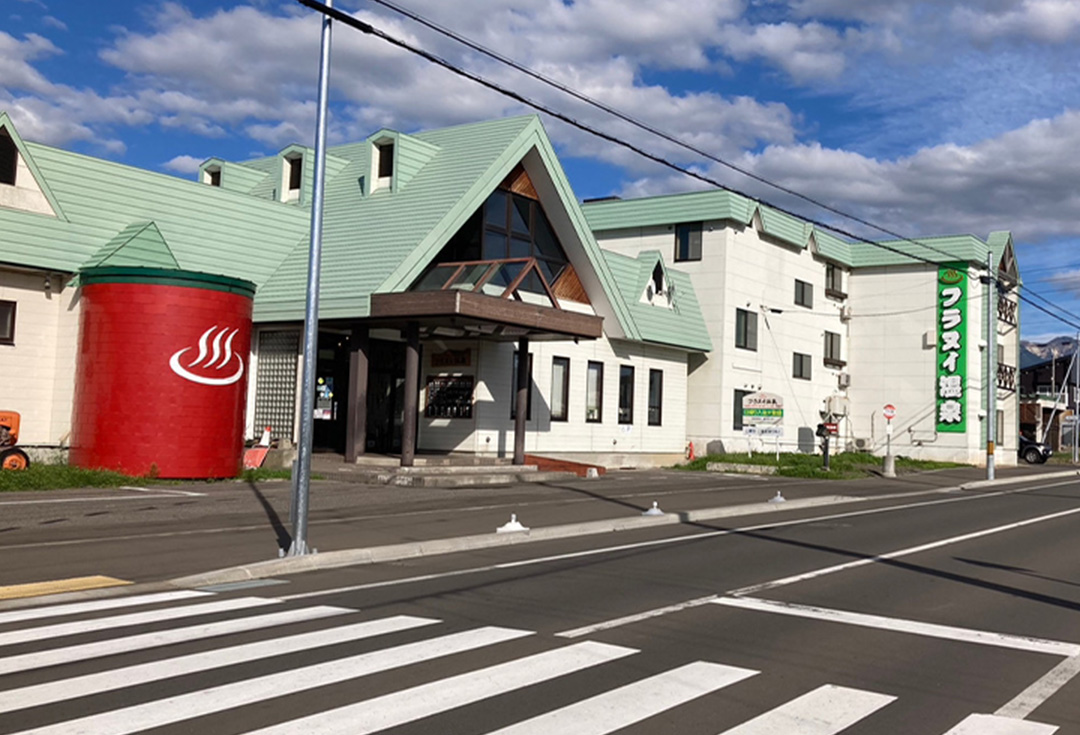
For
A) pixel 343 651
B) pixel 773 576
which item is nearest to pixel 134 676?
pixel 343 651

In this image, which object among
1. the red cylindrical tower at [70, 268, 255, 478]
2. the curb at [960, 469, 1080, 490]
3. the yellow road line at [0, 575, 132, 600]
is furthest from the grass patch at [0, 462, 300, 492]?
the curb at [960, 469, 1080, 490]

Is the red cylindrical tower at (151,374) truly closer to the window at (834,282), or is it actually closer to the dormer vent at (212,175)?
the dormer vent at (212,175)

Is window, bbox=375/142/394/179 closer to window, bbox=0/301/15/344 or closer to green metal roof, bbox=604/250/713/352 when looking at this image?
green metal roof, bbox=604/250/713/352

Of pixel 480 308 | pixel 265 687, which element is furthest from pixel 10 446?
pixel 265 687

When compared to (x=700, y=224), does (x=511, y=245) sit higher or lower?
lower

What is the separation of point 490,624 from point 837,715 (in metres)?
3.26

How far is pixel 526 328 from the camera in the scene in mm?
26516

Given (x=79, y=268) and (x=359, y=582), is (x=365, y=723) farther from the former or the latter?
(x=79, y=268)

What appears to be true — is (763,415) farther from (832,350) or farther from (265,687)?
(265,687)

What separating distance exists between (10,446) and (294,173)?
1369 cm

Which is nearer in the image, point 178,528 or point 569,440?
point 178,528

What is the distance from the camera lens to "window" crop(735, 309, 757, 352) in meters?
41.1

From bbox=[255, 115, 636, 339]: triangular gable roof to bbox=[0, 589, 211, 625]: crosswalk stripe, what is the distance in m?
15.2

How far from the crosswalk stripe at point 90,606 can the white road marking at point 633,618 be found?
3.79 metres
